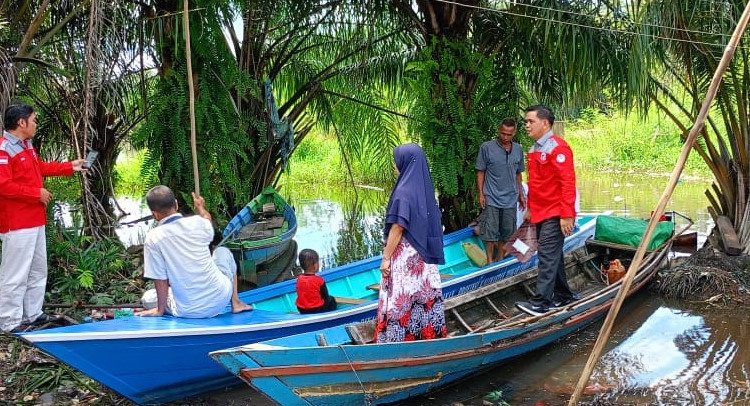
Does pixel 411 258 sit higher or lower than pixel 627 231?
higher

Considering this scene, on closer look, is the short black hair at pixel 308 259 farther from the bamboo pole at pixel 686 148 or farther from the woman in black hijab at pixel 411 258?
the bamboo pole at pixel 686 148

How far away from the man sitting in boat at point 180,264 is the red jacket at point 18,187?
1056 millimetres

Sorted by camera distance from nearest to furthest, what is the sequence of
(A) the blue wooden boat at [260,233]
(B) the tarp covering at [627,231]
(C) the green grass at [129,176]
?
(B) the tarp covering at [627,231], (A) the blue wooden boat at [260,233], (C) the green grass at [129,176]

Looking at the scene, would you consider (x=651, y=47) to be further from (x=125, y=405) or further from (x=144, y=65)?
(x=125, y=405)

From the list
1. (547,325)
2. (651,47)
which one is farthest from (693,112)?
(547,325)

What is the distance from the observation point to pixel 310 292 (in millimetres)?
5168

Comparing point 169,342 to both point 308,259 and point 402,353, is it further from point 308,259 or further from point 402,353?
point 402,353

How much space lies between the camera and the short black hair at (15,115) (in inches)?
186

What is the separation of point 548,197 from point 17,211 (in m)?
3.83

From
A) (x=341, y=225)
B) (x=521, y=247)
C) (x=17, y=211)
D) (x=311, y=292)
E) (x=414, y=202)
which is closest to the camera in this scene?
(x=414, y=202)

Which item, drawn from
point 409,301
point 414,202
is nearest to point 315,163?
point 409,301

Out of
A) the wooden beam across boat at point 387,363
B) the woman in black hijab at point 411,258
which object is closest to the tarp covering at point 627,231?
the wooden beam across boat at point 387,363

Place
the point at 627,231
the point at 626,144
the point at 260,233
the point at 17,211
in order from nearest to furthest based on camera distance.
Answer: the point at 17,211, the point at 627,231, the point at 260,233, the point at 626,144

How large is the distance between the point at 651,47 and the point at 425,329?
13.1 ft
